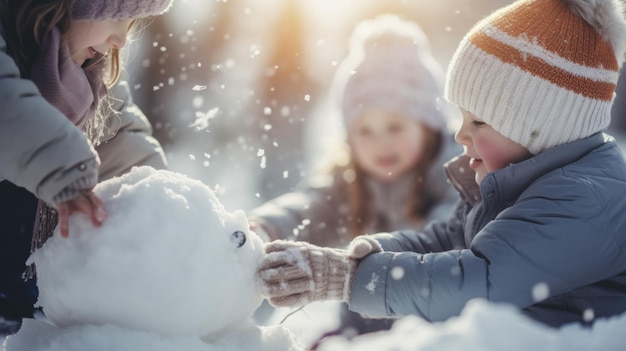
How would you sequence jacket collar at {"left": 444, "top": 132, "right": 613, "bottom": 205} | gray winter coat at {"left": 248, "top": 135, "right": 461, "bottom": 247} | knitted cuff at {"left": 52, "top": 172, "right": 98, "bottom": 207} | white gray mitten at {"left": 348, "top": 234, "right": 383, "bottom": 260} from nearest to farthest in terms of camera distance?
knitted cuff at {"left": 52, "top": 172, "right": 98, "bottom": 207} < white gray mitten at {"left": 348, "top": 234, "right": 383, "bottom": 260} < jacket collar at {"left": 444, "top": 132, "right": 613, "bottom": 205} < gray winter coat at {"left": 248, "top": 135, "right": 461, "bottom": 247}

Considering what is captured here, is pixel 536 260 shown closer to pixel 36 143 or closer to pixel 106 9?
pixel 36 143

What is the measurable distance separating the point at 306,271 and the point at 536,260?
1.76 ft

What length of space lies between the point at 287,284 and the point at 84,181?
47 cm

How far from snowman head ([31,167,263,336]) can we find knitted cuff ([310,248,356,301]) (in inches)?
8.7

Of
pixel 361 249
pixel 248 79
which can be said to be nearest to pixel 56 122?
pixel 361 249

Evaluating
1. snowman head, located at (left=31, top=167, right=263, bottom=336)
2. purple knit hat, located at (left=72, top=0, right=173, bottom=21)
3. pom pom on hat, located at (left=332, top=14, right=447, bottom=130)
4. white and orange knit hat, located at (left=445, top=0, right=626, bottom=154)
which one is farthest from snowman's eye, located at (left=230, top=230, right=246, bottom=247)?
pom pom on hat, located at (left=332, top=14, right=447, bottom=130)

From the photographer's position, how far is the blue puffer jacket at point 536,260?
1.50 meters

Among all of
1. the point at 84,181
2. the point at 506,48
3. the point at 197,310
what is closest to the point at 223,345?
the point at 197,310

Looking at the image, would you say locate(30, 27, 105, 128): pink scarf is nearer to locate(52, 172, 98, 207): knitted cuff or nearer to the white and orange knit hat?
locate(52, 172, 98, 207): knitted cuff

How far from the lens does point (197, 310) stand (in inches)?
48.2

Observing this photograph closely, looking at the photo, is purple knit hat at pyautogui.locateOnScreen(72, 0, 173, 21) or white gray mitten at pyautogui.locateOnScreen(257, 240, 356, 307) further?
purple knit hat at pyautogui.locateOnScreen(72, 0, 173, 21)

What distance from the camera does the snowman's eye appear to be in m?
1.30

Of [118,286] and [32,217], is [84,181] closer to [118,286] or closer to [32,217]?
[118,286]

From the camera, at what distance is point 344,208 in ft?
11.3
